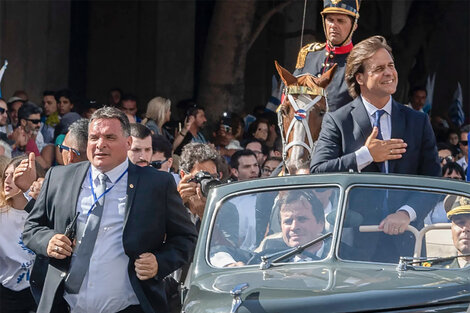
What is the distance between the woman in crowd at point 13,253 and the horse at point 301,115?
6.32 ft

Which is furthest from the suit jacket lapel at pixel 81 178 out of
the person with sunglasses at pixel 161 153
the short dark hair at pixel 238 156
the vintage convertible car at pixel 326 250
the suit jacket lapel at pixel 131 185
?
the short dark hair at pixel 238 156

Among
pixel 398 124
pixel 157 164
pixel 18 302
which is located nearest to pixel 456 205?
pixel 398 124

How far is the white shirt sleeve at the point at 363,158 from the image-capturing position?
6.71 meters

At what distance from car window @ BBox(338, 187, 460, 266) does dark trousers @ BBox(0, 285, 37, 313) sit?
10.9ft

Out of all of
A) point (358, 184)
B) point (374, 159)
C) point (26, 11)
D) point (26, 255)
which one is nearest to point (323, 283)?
point (358, 184)

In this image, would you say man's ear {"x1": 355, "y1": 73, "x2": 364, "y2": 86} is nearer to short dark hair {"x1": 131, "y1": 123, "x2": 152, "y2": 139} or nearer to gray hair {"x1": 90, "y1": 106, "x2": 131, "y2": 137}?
gray hair {"x1": 90, "y1": 106, "x2": 131, "y2": 137}

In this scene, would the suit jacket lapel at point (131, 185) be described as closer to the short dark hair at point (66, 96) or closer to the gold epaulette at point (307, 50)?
the gold epaulette at point (307, 50)

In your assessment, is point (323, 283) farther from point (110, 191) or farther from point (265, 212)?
point (110, 191)

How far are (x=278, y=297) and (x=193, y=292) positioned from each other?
715 millimetres

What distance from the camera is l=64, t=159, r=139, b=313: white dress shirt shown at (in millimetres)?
6562

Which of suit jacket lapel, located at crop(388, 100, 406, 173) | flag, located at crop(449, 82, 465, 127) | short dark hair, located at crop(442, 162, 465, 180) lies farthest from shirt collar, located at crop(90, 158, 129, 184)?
flag, located at crop(449, 82, 465, 127)

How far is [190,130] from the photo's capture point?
45.6 feet

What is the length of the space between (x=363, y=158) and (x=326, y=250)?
118 centimetres

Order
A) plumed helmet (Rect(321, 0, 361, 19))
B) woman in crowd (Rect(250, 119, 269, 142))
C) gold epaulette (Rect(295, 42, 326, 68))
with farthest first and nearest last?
1. woman in crowd (Rect(250, 119, 269, 142))
2. gold epaulette (Rect(295, 42, 326, 68))
3. plumed helmet (Rect(321, 0, 361, 19))
